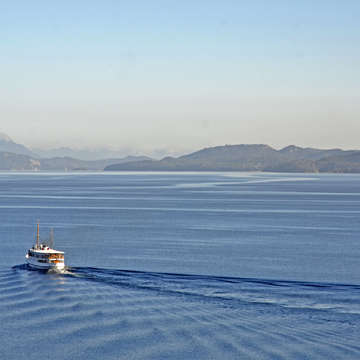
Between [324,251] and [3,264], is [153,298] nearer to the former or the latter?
[3,264]

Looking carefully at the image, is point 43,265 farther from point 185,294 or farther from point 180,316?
point 180,316

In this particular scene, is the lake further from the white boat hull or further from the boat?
the boat

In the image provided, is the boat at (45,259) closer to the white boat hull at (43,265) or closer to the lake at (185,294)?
the white boat hull at (43,265)

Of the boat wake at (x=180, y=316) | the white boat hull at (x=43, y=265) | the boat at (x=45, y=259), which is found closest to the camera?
the boat wake at (x=180, y=316)

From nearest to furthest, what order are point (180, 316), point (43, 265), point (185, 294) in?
point (180, 316), point (185, 294), point (43, 265)

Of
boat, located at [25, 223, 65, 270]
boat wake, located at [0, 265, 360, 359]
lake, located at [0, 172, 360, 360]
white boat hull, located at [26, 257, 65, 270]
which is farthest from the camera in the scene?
boat, located at [25, 223, 65, 270]

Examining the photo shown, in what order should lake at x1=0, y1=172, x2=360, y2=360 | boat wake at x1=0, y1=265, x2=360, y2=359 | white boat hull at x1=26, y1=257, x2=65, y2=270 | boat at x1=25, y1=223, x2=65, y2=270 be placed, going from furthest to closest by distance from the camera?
boat at x1=25, y1=223, x2=65, y2=270 → white boat hull at x1=26, y1=257, x2=65, y2=270 → lake at x1=0, y1=172, x2=360, y2=360 → boat wake at x1=0, y1=265, x2=360, y2=359

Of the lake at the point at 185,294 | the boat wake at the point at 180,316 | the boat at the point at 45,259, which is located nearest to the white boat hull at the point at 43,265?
the boat at the point at 45,259

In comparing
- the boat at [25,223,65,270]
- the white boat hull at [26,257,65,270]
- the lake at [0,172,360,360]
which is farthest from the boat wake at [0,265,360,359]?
the boat at [25,223,65,270]

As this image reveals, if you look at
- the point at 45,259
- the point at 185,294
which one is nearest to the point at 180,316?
the point at 185,294
